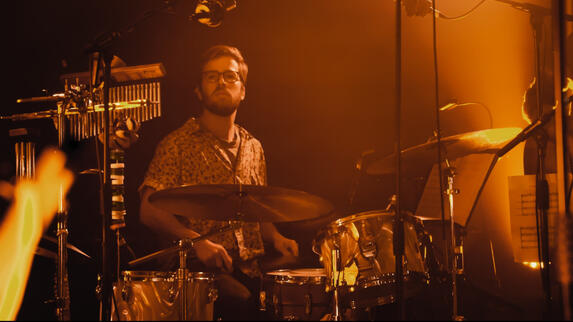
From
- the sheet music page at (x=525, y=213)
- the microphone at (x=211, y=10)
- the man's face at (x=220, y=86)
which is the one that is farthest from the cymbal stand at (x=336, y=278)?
the man's face at (x=220, y=86)

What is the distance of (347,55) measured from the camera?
4.93 m

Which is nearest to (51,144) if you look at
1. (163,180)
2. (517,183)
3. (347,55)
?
(163,180)

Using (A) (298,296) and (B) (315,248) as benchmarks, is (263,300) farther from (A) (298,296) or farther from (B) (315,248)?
(B) (315,248)

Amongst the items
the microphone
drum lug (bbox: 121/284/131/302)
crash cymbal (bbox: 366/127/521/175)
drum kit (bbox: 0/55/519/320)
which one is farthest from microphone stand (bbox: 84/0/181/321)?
crash cymbal (bbox: 366/127/521/175)

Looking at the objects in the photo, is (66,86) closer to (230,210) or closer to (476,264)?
(230,210)

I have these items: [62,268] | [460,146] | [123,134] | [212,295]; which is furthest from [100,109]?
[460,146]

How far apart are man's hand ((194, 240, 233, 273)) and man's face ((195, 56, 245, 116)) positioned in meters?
1.04

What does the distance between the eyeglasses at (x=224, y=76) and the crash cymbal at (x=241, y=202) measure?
4.39ft

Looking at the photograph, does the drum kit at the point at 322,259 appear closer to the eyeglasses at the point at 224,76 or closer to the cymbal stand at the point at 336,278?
the cymbal stand at the point at 336,278

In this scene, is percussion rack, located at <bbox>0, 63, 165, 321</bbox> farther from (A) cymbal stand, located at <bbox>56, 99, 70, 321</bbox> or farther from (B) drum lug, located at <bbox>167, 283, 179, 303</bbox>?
Answer: (B) drum lug, located at <bbox>167, 283, 179, 303</bbox>

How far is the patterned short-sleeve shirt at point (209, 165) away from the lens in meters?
4.59

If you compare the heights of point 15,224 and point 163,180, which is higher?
point 163,180

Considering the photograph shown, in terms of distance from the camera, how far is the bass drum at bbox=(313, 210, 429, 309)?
358 cm

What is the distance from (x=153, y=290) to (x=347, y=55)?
2364 mm
